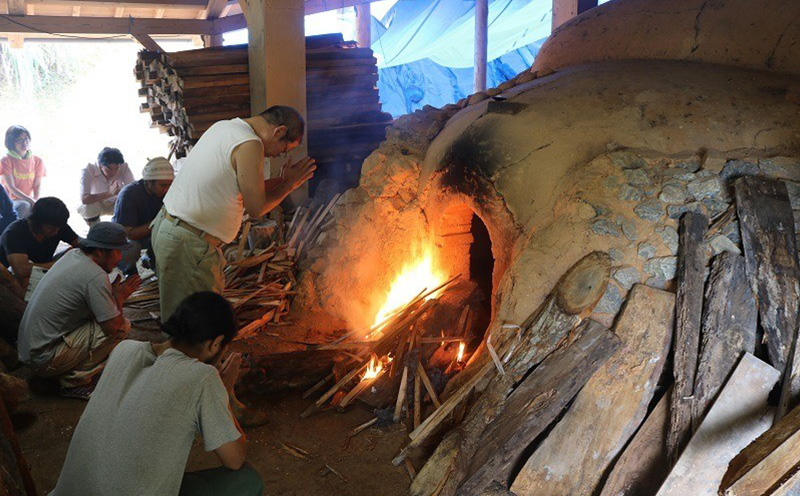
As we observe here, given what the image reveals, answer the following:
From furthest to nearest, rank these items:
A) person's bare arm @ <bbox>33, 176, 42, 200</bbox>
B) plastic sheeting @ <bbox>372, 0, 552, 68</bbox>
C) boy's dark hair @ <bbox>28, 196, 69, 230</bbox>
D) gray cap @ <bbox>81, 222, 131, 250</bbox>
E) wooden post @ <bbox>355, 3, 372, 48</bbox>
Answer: wooden post @ <bbox>355, 3, 372, 48</bbox>
plastic sheeting @ <bbox>372, 0, 552, 68</bbox>
person's bare arm @ <bbox>33, 176, 42, 200</bbox>
boy's dark hair @ <bbox>28, 196, 69, 230</bbox>
gray cap @ <bbox>81, 222, 131, 250</bbox>

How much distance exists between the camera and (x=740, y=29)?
4859 millimetres

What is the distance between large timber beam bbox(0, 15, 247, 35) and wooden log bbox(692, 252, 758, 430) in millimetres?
7445

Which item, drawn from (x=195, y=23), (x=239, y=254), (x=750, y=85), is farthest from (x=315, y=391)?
(x=195, y=23)

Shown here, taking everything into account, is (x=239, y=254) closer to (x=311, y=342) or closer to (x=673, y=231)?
(x=311, y=342)

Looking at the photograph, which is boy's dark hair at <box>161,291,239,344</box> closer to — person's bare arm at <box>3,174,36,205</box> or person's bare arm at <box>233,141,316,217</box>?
person's bare arm at <box>233,141,316,217</box>

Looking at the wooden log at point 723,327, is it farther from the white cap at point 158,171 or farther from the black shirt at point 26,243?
the black shirt at point 26,243

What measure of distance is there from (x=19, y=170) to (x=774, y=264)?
8.61m

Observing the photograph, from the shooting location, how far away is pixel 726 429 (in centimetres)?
354

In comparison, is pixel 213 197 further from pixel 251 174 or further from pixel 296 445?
pixel 296 445

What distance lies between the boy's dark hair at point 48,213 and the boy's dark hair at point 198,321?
134 inches

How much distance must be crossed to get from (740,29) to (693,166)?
1.53 meters

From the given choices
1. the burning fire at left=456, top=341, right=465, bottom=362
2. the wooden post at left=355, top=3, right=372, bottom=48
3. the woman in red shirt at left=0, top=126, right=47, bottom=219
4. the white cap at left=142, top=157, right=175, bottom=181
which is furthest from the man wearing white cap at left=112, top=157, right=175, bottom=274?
the wooden post at left=355, top=3, right=372, bottom=48

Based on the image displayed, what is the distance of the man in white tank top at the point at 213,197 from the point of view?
157 inches

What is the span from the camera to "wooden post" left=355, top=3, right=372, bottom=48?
9984mm
